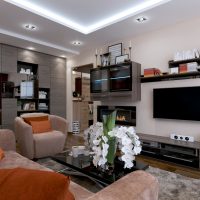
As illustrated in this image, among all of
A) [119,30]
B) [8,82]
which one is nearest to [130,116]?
[119,30]

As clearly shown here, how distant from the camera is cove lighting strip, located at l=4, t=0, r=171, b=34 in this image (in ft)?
9.48

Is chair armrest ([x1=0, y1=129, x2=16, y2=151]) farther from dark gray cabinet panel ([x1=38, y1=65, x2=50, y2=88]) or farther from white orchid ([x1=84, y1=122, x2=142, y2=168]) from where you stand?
dark gray cabinet panel ([x1=38, y1=65, x2=50, y2=88])

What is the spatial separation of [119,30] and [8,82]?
300 centimetres

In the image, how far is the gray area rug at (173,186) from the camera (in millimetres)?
1878

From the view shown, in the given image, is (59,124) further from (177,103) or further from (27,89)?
(177,103)

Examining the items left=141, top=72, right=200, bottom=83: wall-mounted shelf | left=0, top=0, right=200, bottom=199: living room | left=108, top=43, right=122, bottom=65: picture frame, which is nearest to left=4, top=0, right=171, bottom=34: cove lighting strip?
left=0, top=0, right=200, bottom=199: living room

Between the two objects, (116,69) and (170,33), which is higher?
(170,33)

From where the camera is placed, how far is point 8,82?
4.50 meters

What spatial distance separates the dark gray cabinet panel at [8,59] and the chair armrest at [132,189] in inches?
174

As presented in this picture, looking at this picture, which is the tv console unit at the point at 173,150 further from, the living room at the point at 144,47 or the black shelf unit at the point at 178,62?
the black shelf unit at the point at 178,62

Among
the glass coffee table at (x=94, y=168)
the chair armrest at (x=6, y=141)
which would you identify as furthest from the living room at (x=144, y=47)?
the chair armrest at (x=6, y=141)

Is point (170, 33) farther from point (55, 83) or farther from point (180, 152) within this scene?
point (55, 83)

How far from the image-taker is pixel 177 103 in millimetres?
3295

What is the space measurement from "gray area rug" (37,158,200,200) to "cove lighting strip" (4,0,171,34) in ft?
8.39
